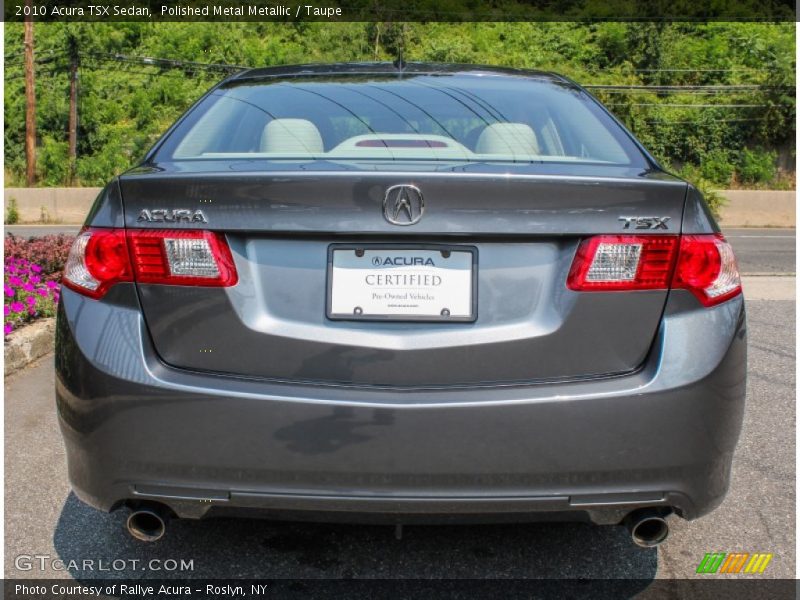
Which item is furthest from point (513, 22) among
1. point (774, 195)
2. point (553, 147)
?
point (553, 147)

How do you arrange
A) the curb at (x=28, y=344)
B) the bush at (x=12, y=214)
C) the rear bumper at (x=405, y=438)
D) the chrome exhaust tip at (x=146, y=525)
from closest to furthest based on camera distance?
the rear bumper at (x=405, y=438), the chrome exhaust tip at (x=146, y=525), the curb at (x=28, y=344), the bush at (x=12, y=214)

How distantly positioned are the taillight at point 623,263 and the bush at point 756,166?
1317 inches

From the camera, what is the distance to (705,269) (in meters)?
2.17

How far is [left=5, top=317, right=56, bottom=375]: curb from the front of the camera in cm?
Result: 494

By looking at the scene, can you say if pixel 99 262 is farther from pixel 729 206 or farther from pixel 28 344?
pixel 729 206

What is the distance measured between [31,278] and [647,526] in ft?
17.3

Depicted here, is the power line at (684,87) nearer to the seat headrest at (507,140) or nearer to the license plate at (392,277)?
the seat headrest at (507,140)

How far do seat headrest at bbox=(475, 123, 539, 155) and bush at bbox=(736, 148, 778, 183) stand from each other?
32.8 m

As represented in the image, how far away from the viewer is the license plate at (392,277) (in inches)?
81.4

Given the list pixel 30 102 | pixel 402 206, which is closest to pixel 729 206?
pixel 402 206

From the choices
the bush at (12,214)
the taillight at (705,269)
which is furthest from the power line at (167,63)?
the taillight at (705,269)

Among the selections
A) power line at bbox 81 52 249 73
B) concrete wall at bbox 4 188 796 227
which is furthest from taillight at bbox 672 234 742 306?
power line at bbox 81 52 249 73

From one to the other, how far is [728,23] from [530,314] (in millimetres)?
55426

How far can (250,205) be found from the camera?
6.79 feet
